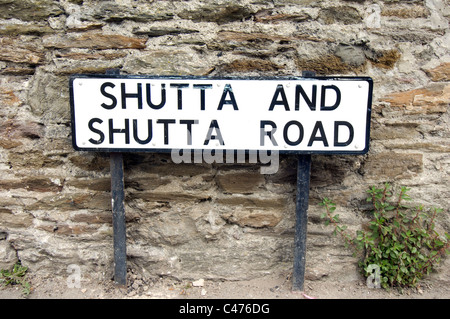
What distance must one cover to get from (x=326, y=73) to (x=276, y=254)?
104 cm

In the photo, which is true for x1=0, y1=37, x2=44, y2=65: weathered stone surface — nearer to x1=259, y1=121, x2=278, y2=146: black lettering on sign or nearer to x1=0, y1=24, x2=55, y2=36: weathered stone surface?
x1=0, y1=24, x2=55, y2=36: weathered stone surface

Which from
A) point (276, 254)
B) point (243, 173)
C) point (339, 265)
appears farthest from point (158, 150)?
point (339, 265)

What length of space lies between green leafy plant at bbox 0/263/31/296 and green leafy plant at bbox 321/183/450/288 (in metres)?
1.72

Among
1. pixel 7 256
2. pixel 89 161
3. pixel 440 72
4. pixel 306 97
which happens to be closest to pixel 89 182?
pixel 89 161

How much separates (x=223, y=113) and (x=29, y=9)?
1157mm

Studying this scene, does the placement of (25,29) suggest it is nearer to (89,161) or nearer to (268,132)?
(89,161)

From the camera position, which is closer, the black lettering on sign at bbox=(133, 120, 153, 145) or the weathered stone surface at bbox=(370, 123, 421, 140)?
the black lettering on sign at bbox=(133, 120, 153, 145)

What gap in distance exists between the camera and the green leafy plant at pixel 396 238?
198 cm

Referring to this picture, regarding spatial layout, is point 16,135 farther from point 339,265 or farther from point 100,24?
point 339,265

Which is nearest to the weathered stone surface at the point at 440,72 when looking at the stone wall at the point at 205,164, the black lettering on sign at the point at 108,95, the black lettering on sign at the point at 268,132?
the stone wall at the point at 205,164

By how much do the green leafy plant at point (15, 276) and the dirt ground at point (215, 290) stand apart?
26 mm

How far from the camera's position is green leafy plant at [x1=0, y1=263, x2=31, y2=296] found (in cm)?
209

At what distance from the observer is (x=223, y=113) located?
1.83 meters

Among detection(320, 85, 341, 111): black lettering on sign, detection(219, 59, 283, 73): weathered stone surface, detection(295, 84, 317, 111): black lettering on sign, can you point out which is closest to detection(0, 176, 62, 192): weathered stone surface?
detection(219, 59, 283, 73): weathered stone surface
